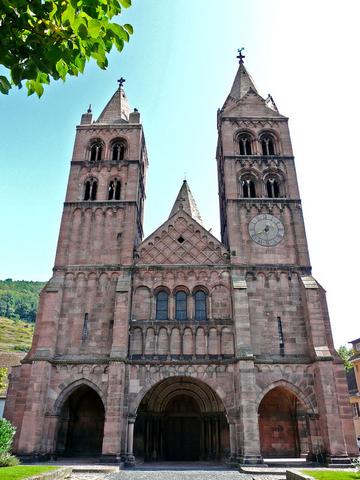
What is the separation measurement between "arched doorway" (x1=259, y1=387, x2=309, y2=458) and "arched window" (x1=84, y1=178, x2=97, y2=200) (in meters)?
19.8

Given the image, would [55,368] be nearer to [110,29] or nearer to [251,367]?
[251,367]

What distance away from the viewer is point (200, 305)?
27.4m

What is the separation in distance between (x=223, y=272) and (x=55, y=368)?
497 inches

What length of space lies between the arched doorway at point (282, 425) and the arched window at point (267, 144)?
60.9 feet

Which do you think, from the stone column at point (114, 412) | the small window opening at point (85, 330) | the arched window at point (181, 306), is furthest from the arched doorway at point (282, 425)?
the small window opening at point (85, 330)

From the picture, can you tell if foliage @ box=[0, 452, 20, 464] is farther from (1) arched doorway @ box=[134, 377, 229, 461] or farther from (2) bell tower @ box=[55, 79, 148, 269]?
(2) bell tower @ box=[55, 79, 148, 269]

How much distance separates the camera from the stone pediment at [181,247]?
28.6 meters

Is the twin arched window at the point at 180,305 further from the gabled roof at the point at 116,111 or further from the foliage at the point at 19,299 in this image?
the foliage at the point at 19,299

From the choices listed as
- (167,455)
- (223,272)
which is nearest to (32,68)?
(223,272)

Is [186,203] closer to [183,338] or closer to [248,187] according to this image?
[248,187]

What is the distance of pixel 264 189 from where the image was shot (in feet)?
103

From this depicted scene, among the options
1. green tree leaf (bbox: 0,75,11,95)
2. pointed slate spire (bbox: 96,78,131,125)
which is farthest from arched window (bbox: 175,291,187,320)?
green tree leaf (bbox: 0,75,11,95)

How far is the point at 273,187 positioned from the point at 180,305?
12157 mm

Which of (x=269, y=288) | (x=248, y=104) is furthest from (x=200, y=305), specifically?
(x=248, y=104)
